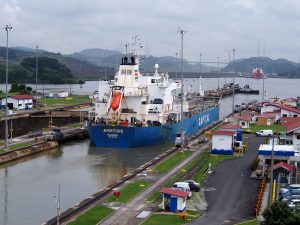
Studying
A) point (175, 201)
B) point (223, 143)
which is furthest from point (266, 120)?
point (175, 201)

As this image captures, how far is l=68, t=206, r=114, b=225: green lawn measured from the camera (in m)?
19.9

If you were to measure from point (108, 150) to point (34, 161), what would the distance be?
268 inches

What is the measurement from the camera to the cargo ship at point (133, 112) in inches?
1641

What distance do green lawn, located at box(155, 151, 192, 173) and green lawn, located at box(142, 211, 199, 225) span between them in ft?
31.5

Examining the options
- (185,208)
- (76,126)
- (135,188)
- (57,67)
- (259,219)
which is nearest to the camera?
(259,219)

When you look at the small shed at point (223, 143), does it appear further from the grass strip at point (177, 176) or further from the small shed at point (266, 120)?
the small shed at point (266, 120)

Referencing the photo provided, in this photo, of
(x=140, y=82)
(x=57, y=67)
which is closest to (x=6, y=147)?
(x=140, y=82)

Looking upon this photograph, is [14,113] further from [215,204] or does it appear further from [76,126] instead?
[215,204]

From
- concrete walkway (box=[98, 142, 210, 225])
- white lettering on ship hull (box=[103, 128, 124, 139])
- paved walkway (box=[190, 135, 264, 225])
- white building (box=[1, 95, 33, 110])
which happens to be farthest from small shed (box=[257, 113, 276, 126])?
white building (box=[1, 95, 33, 110])

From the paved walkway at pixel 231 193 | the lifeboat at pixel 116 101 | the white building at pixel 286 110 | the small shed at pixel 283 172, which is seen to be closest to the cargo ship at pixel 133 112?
the lifeboat at pixel 116 101

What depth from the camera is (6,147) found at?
37469 mm

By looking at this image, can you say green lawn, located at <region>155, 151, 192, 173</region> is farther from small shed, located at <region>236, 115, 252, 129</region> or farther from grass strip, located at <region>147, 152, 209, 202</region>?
small shed, located at <region>236, 115, 252, 129</region>

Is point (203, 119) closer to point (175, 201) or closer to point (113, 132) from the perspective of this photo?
point (113, 132)

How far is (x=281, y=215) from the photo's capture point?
16844 mm
